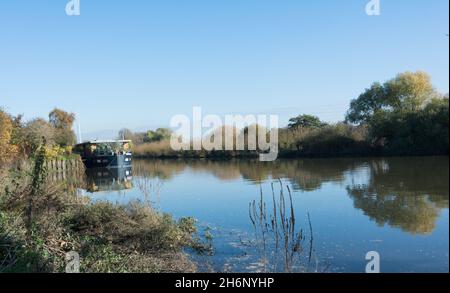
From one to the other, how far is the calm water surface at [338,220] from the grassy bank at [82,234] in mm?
519

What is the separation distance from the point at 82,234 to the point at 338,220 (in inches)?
182

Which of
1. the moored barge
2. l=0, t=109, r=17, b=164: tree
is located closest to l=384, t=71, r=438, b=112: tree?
l=0, t=109, r=17, b=164: tree

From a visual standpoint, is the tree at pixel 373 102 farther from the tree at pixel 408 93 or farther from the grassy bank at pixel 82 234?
the grassy bank at pixel 82 234

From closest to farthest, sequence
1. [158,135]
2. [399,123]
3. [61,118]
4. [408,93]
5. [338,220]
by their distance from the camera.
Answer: [399,123] < [408,93] < [338,220] < [61,118] < [158,135]

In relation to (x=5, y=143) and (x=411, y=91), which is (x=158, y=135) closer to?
(x=5, y=143)

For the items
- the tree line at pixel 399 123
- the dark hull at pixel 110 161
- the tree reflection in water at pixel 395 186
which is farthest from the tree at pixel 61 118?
the tree reflection in water at pixel 395 186

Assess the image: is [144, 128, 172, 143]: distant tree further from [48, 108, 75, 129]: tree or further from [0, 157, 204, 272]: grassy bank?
[0, 157, 204, 272]: grassy bank

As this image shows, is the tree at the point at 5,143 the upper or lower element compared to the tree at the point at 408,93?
lower

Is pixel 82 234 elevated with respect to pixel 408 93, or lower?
lower

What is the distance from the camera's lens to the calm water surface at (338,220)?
5.16 meters

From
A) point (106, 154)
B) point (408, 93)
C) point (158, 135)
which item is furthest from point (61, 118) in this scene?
point (408, 93)

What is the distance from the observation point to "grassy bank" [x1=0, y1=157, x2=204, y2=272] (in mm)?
4969

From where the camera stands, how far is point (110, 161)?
98.2 feet

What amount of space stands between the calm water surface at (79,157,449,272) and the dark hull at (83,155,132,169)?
16932 millimetres
